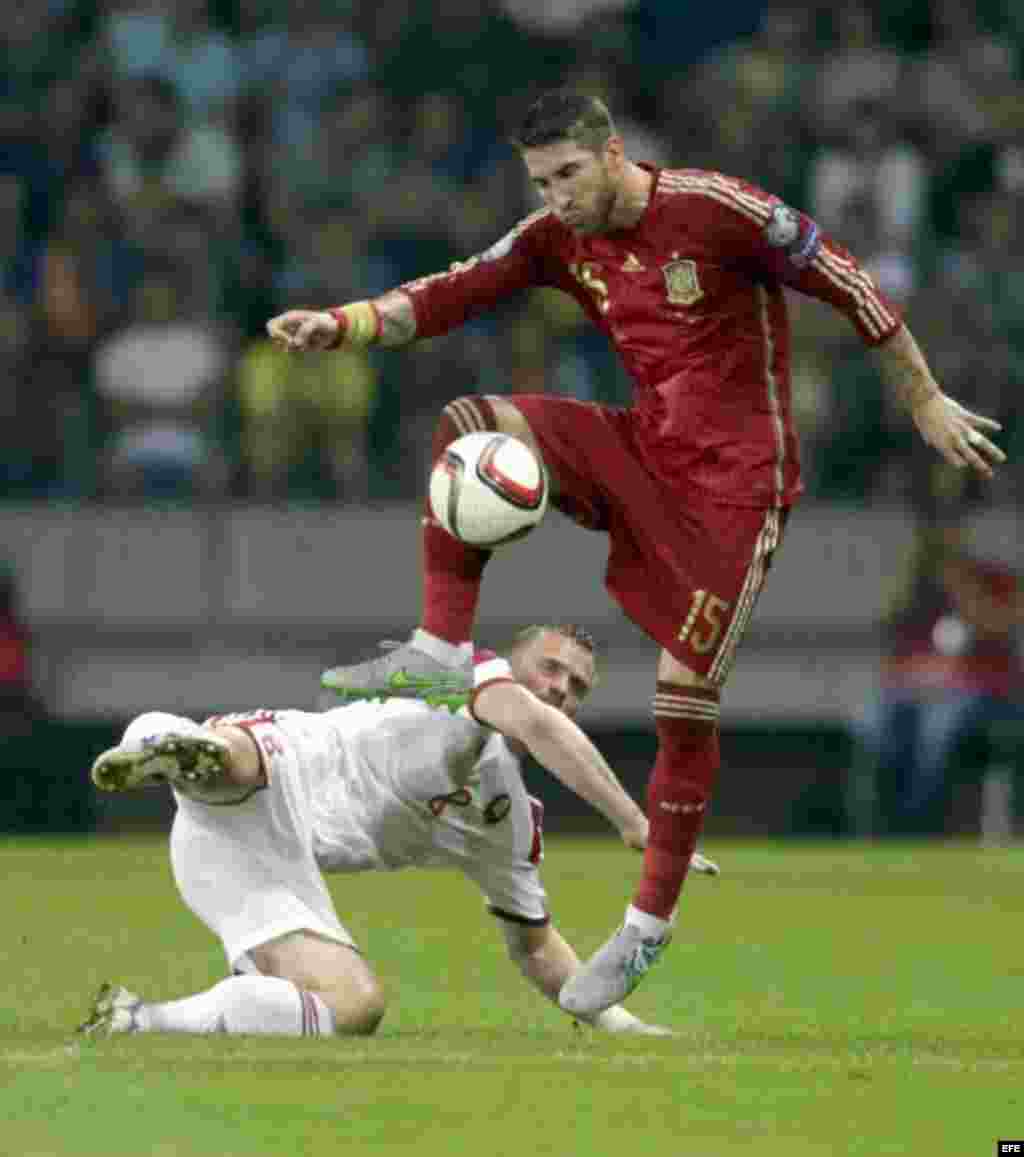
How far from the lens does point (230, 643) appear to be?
1959 cm

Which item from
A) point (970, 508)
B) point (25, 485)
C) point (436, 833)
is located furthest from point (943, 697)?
point (436, 833)

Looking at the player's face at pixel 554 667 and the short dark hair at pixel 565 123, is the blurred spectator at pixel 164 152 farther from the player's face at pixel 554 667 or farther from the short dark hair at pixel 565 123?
the short dark hair at pixel 565 123

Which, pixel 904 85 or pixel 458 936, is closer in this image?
pixel 458 936

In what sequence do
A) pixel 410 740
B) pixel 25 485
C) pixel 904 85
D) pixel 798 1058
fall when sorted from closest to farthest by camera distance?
1. pixel 798 1058
2. pixel 410 740
3. pixel 25 485
4. pixel 904 85

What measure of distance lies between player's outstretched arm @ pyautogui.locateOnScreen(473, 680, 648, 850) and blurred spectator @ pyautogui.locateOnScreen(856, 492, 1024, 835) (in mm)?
9985

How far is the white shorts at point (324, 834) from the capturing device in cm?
977

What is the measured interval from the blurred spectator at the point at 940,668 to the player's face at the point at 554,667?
31.4ft

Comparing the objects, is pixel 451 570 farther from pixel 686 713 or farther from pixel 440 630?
pixel 686 713

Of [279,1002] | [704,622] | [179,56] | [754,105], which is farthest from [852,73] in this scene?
[279,1002]

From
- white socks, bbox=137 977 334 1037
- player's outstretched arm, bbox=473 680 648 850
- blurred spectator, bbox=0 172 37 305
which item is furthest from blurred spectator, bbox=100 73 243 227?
white socks, bbox=137 977 334 1037

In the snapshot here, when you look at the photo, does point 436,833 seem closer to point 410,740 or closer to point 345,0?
point 410,740

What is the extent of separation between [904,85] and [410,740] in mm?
11589

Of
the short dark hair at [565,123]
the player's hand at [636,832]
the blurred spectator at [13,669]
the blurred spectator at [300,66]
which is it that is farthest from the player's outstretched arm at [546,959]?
the blurred spectator at [300,66]

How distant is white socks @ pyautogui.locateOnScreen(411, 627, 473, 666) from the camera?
9.58 m
